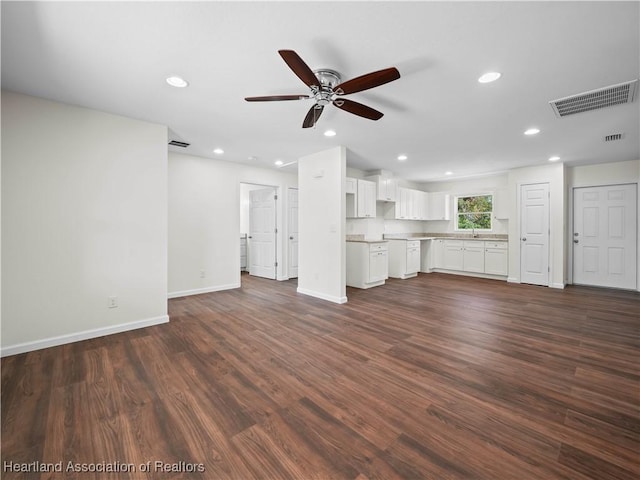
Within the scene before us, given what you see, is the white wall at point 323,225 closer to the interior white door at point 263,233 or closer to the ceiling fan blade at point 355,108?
the interior white door at point 263,233

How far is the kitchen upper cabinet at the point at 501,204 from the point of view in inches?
257

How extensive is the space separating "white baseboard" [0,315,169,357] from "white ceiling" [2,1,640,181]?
2.49 meters

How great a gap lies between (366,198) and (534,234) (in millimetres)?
3741

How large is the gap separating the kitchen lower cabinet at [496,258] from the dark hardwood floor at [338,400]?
277 cm

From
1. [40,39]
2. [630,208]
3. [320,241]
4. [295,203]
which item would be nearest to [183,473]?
[40,39]

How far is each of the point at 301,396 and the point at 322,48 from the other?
101 inches

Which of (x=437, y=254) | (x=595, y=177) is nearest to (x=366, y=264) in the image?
(x=437, y=254)

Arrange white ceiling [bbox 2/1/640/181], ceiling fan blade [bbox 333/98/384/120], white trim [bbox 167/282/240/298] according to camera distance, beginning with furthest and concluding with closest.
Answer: white trim [bbox 167/282/240/298] < ceiling fan blade [bbox 333/98/384/120] < white ceiling [bbox 2/1/640/181]

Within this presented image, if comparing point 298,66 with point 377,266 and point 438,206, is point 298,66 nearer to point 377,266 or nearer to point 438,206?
point 377,266

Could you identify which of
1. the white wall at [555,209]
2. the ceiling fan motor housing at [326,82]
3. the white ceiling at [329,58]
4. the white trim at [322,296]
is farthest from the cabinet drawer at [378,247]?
the ceiling fan motor housing at [326,82]

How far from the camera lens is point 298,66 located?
6.03 ft

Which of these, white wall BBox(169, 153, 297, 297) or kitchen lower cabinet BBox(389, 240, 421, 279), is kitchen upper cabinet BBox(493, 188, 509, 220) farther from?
white wall BBox(169, 153, 297, 297)

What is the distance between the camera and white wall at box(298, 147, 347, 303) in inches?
174

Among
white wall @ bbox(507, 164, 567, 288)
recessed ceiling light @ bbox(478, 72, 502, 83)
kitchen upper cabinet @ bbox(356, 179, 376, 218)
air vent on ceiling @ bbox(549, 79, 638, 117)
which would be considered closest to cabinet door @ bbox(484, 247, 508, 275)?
white wall @ bbox(507, 164, 567, 288)
